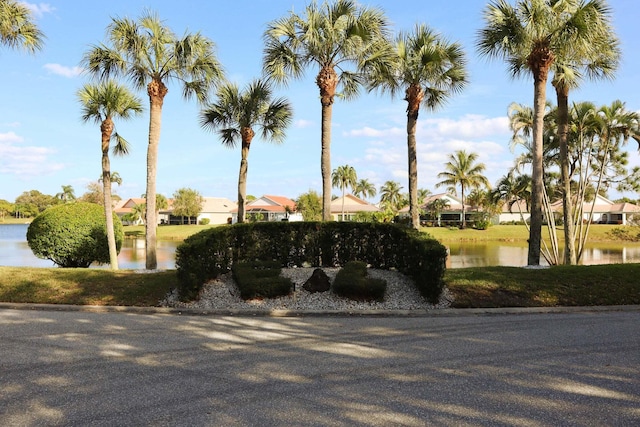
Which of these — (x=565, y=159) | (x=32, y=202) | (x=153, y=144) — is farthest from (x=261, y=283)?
(x=32, y=202)

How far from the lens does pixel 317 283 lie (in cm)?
995

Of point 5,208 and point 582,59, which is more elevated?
point 5,208

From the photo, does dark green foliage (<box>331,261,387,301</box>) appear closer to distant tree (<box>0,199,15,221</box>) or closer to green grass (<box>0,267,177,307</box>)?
green grass (<box>0,267,177,307</box>)

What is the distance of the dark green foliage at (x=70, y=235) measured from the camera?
1653cm

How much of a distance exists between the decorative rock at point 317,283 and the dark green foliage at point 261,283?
49 centimetres

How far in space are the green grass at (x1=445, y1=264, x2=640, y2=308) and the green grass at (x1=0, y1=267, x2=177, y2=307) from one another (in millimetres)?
6265

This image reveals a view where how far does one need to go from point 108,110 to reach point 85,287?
8611 millimetres

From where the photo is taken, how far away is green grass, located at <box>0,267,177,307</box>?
9.51 meters

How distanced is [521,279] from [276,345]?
21.8ft

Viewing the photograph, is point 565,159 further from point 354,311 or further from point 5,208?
point 5,208

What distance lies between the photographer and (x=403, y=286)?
10258 millimetres

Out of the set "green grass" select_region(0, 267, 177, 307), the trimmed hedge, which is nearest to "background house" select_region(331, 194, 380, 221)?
the trimmed hedge

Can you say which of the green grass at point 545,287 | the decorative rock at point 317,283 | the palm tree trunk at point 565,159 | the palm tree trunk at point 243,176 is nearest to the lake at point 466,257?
the palm tree trunk at point 243,176

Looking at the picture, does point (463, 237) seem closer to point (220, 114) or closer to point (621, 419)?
point (220, 114)
